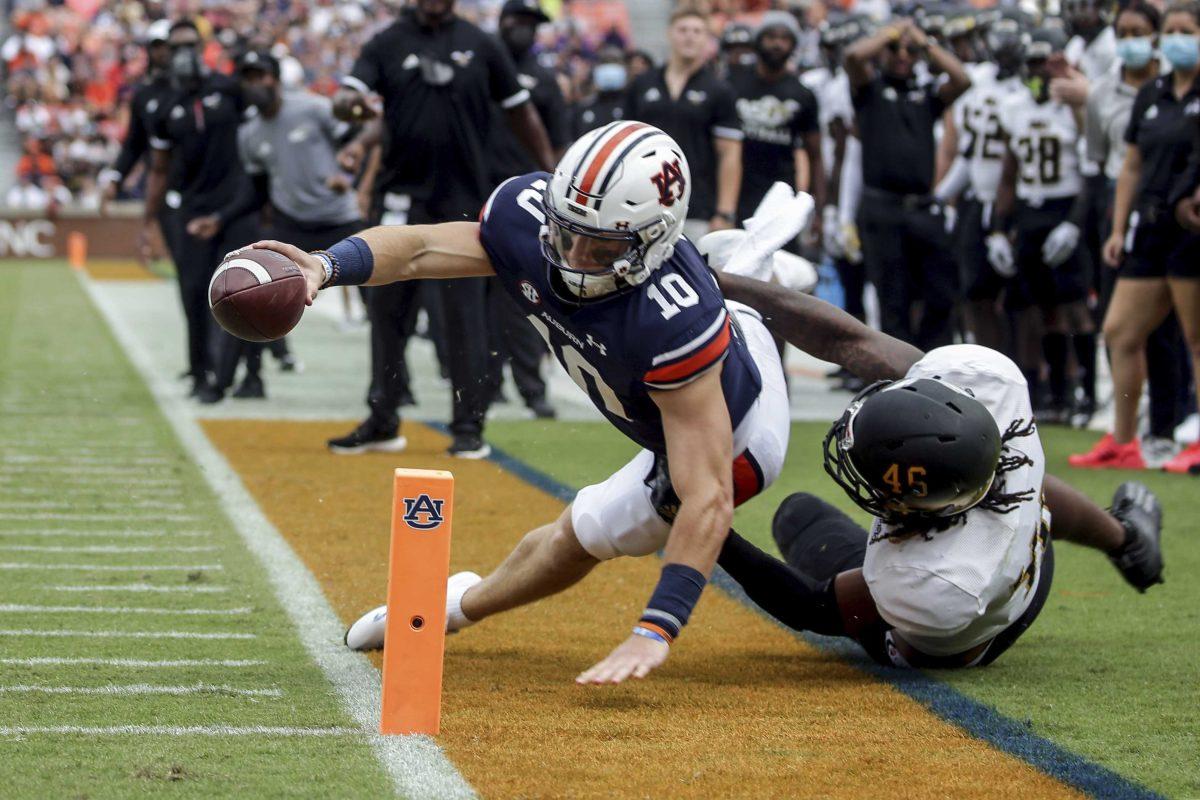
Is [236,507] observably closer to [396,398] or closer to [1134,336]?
[396,398]

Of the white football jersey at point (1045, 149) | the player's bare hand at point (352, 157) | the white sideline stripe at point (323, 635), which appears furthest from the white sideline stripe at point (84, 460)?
the white football jersey at point (1045, 149)

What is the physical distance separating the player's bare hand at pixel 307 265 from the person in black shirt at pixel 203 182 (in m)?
6.11

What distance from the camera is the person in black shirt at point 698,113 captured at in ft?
30.9

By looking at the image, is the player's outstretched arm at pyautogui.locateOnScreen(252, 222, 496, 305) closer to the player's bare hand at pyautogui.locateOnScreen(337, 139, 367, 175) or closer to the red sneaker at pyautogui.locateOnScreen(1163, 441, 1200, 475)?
the player's bare hand at pyautogui.locateOnScreen(337, 139, 367, 175)

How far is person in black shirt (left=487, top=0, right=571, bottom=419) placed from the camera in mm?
9406

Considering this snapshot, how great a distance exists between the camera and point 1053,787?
328cm

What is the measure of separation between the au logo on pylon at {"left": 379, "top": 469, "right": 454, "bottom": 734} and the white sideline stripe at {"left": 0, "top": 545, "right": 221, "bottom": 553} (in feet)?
7.59

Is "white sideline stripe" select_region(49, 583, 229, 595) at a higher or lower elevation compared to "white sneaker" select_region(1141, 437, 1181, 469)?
higher

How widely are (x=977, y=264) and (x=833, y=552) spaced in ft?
18.7

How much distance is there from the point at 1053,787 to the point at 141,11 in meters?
28.6

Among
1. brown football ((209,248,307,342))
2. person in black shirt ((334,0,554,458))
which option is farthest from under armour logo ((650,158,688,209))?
person in black shirt ((334,0,554,458))

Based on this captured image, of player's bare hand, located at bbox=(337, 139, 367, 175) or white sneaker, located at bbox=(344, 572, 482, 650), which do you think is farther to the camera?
player's bare hand, located at bbox=(337, 139, 367, 175)

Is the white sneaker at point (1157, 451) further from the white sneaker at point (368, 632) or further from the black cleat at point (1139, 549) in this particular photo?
the white sneaker at point (368, 632)

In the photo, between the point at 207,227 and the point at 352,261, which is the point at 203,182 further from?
the point at 352,261
